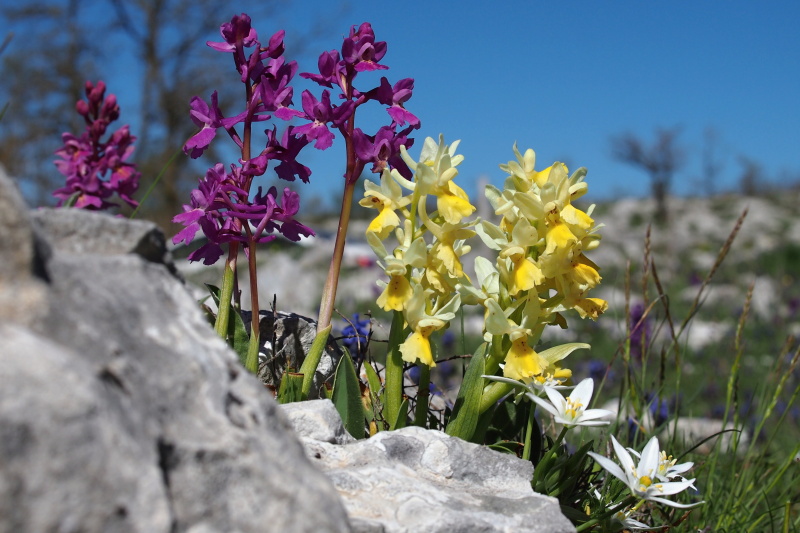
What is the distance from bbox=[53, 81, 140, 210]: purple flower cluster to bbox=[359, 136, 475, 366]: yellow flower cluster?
148cm

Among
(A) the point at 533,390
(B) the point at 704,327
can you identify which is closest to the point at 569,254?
(A) the point at 533,390

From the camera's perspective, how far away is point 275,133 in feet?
5.82

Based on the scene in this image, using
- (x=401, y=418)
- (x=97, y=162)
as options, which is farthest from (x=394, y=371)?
(x=97, y=162)

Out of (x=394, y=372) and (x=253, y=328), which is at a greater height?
(x=253, y=328)

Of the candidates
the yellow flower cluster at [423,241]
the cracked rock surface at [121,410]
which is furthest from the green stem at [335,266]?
the cracked rock surface at [121,410]

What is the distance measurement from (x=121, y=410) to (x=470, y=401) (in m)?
0.88

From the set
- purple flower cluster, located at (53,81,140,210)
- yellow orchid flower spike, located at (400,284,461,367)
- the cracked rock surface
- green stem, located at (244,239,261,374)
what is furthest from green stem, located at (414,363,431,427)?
purple flower cluster, located at (53,81,140,210)

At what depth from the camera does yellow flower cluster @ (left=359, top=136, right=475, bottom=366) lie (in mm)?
1561

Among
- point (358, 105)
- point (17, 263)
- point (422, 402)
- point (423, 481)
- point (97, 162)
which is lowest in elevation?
point (423, 481)

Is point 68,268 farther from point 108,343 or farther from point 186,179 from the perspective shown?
point 186,179

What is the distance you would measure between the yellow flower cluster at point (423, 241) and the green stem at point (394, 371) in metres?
0.04

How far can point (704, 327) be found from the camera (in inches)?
430

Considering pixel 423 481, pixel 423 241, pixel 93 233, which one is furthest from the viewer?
pixel 423 241

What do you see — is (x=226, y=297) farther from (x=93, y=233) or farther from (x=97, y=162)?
(x=97, y=162)
